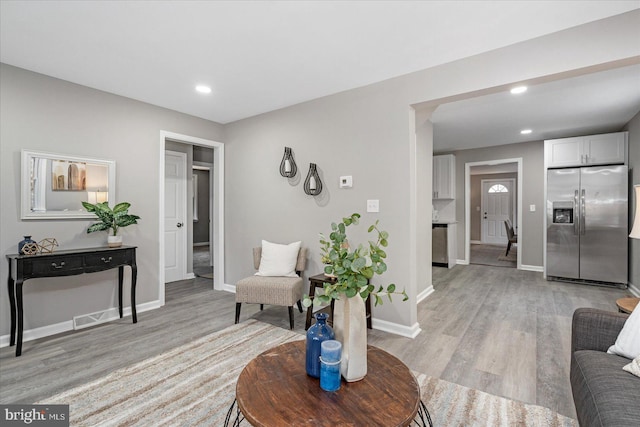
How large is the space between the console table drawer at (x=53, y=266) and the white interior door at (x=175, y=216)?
216cm

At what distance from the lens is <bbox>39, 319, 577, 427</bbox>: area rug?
5.58ft

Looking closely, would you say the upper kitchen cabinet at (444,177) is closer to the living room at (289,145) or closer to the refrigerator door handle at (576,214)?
the refrigerator door handle at (576,214)

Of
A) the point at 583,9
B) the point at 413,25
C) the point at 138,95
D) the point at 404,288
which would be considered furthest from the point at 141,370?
the point at 583,9

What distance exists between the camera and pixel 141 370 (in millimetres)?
2230

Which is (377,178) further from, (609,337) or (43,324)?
(43,324)

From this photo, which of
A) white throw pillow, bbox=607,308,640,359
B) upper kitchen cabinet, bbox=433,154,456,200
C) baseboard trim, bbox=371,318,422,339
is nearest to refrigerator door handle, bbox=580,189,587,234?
upper kitchen cabinet, bbox=433,154,456,200

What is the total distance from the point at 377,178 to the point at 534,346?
201cm

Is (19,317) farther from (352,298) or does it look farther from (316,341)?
(352,298)

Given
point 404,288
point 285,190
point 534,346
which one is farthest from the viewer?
point 285,190

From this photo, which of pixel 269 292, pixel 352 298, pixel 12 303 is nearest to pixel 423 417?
pixel 352 298

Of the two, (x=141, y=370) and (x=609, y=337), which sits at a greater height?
(x=609, y=337)

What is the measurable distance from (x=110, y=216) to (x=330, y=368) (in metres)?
2.99

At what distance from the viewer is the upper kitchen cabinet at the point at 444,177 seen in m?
6.40

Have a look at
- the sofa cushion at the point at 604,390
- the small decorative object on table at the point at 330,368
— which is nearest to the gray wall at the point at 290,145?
the sofa cushion at the point at 604,390
